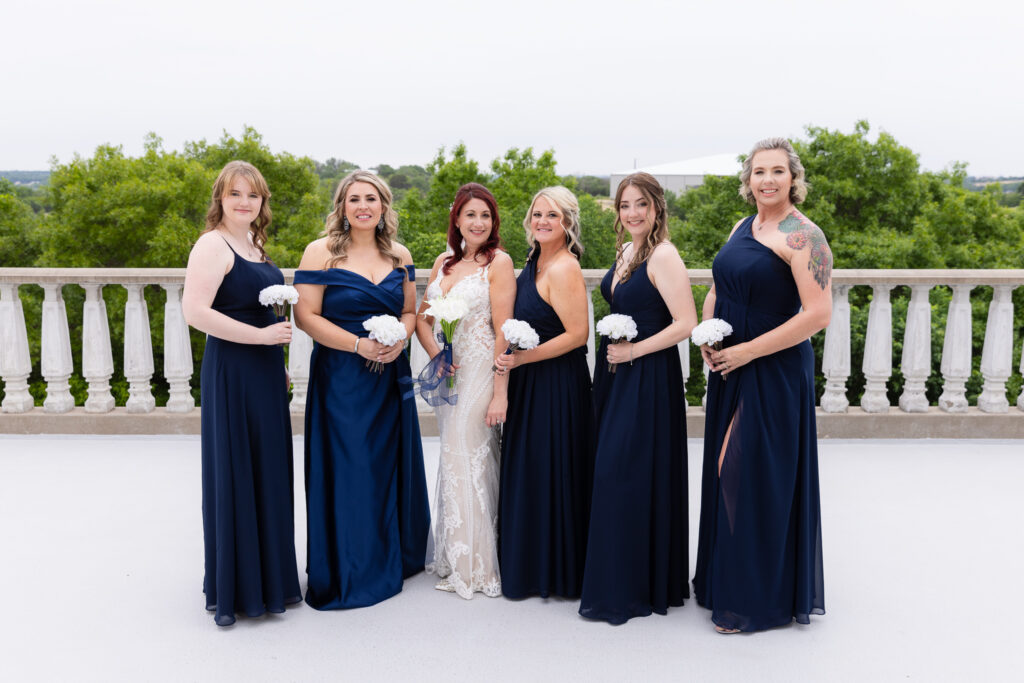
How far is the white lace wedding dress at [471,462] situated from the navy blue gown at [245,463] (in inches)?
28.6

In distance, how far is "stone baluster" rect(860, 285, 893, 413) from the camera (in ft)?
20.1

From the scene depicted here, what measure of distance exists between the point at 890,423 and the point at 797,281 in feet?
11.8

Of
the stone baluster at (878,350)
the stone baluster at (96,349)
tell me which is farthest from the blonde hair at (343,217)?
the stone baluster at (878,350)

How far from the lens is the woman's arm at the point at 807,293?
3.29m

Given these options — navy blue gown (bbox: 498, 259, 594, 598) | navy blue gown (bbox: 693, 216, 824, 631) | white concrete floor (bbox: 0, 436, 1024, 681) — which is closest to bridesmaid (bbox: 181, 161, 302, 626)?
white concrete floor (bbox: 0, 436, 1024, 681)

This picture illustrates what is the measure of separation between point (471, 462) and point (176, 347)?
333 cm

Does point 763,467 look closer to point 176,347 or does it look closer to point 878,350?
point 878,350

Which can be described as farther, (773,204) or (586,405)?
(586,405)

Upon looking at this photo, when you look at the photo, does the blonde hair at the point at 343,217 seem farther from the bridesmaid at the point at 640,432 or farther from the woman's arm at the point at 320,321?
the bridesmaid at the point at 640,432

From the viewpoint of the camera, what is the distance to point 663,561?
3605 mm

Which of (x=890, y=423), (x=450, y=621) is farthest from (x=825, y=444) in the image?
(x=450, y=621)

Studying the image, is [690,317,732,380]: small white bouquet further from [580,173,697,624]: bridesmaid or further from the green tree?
the green tree

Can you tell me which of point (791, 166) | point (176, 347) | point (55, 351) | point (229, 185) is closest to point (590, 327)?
point (791, 166)

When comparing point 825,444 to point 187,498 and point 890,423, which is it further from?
point 187,498
